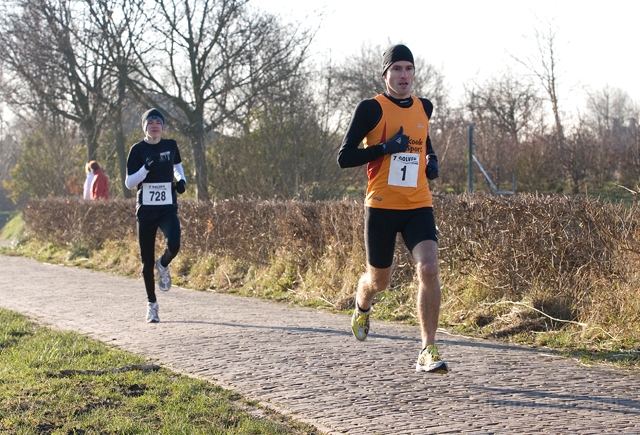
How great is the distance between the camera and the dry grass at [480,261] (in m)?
7.07

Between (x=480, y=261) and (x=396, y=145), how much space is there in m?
3.05

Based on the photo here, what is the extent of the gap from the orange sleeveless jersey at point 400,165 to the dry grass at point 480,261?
2.04m

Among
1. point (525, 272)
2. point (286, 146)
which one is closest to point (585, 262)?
point (525, 272)

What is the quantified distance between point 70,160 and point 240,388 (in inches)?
979

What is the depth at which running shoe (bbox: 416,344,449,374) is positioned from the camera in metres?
5.33

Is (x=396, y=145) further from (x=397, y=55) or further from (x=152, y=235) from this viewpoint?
(x=152, y=235)

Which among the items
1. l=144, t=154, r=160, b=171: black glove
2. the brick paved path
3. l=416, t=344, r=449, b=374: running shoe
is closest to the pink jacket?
the brick paved path

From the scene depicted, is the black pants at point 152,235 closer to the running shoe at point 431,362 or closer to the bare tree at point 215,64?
the running shoe at point 431,362

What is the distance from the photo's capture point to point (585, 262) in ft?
24.7

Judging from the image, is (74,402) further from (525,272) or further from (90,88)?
(90,88)

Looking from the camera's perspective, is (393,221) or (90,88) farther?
(90,88)

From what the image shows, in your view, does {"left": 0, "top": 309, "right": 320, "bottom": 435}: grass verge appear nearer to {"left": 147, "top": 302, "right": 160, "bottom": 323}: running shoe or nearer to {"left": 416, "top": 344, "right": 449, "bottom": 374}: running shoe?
{"left": 416, "top": 344, "right": 449, "bottom": 374}: running shoe

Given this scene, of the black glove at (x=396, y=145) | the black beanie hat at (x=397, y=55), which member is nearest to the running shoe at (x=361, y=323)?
the black glove at (x=396, y=145)

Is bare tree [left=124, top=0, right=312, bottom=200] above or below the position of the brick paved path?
above
